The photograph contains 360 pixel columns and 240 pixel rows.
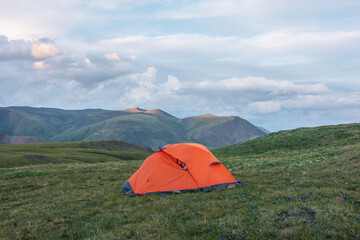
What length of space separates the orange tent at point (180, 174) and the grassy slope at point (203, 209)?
3.28 ft

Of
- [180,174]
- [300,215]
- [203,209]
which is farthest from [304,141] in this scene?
[300,215]

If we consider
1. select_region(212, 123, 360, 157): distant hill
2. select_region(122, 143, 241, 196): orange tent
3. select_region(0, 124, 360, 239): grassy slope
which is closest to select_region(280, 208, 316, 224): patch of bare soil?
select_region(0, 124, 360, 239): grassy slope

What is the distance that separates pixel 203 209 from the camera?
468 inches

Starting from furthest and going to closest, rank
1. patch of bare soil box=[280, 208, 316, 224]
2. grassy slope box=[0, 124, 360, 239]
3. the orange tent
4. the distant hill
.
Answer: the distant hill < the orange tent < patch of bare soil box=[280, 208, 316, 224] < grassy slope box=[0, 124, 360, 239]

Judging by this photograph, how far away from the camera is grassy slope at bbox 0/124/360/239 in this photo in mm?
8742

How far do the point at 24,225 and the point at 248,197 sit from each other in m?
10.9

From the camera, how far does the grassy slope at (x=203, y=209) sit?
28.7 ft

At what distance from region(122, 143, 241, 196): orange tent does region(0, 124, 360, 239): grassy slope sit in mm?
1000

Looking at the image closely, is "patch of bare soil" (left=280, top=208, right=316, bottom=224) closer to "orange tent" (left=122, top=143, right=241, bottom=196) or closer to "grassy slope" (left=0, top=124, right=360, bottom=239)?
"grassy slope" (left=0, top=124, right=360, bottom=239)

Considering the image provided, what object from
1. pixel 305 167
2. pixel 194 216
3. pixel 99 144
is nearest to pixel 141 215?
→ pixel 194 216

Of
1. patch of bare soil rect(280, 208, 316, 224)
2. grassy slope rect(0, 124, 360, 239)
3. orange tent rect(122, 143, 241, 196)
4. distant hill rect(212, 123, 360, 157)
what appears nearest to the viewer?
grassy slope rect(0, 124, 360, 239)

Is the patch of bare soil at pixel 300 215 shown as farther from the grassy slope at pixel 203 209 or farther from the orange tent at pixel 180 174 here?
the orange tent at pixel 180 174

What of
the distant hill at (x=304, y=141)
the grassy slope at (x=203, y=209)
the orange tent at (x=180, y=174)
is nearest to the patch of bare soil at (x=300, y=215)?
the grassy slope at (x=203, y=209)

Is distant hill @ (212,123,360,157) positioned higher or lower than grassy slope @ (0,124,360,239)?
higher
